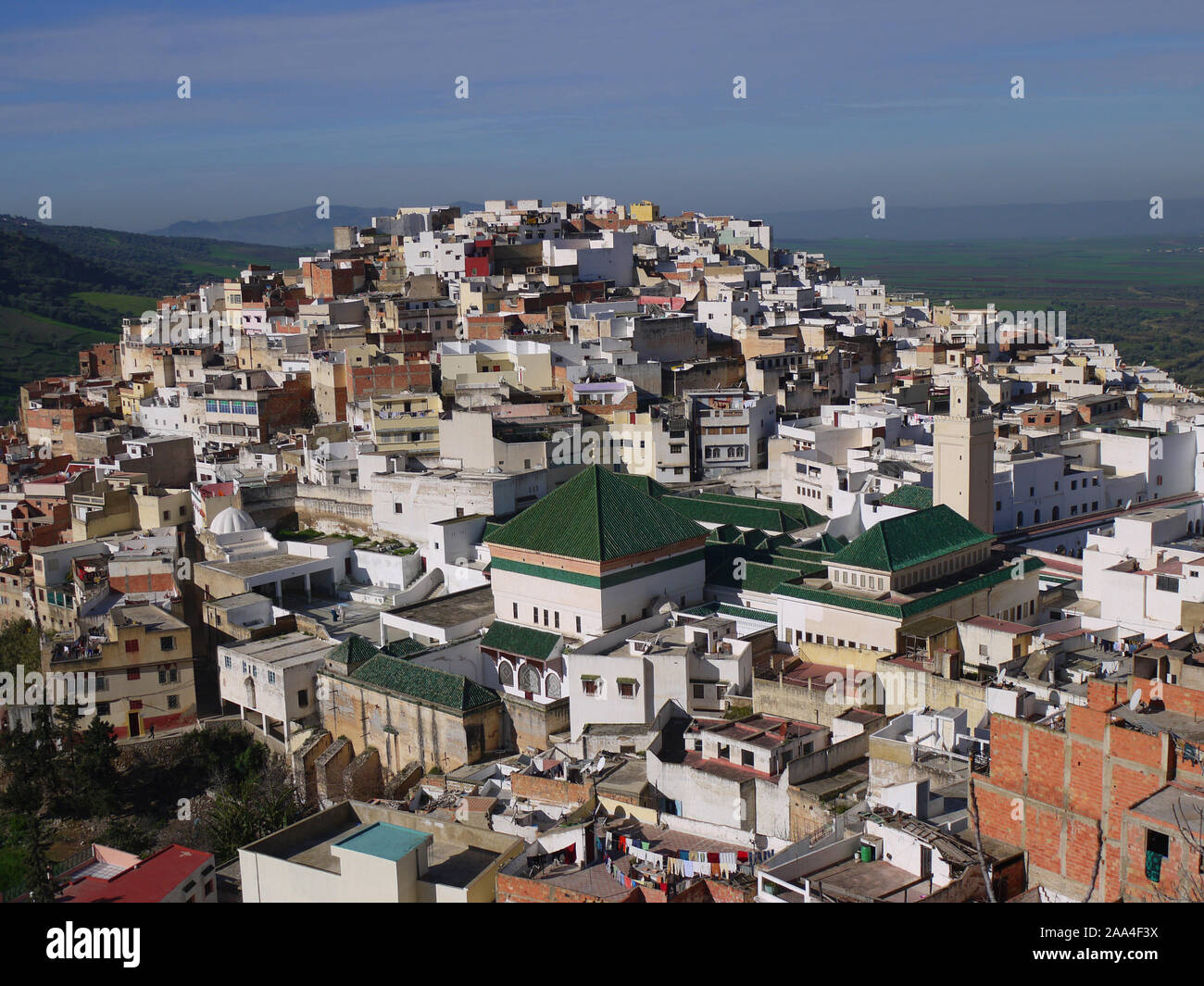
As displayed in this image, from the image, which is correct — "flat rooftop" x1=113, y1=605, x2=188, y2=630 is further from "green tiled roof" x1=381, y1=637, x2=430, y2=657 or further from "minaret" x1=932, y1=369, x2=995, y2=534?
"minaret" x1=932, y1=369, x2=995, y2=534

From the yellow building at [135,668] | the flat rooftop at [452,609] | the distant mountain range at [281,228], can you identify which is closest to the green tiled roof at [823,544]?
the flat rooftop at [452,609]

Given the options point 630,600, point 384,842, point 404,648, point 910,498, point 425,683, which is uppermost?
point 910,498

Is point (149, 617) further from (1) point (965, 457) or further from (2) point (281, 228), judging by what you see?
(2) point (281, 228)

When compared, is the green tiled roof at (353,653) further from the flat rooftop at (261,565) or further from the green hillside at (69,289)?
the green hillside at (69,289)

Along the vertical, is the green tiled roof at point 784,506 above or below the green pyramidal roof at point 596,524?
below

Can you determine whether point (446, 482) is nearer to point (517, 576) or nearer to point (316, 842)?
point (517, 576)

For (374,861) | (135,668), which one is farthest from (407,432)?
(374,861)
